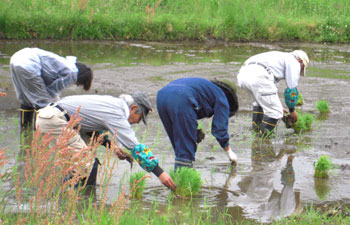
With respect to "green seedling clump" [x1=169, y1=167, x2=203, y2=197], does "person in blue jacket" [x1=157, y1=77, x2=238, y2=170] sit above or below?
above

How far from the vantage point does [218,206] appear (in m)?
5.09

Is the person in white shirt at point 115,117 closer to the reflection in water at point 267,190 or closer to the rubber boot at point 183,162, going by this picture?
the rubber boot at point 183,162

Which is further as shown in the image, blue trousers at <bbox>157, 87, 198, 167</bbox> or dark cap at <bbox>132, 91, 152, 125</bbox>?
blue trousers at <bbox>157, 87, 198, 167</bbox>

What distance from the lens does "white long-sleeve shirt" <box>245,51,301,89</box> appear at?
7473 millimetres

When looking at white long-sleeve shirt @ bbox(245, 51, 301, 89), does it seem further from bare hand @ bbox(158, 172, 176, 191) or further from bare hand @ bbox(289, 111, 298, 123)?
bare hand @ bbox(158, 172, 176, 191)

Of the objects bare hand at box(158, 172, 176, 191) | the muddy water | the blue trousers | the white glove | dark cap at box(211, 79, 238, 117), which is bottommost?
the muddy water

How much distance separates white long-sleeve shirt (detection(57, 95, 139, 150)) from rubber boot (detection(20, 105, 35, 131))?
210 centimetres

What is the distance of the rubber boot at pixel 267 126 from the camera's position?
293 inches

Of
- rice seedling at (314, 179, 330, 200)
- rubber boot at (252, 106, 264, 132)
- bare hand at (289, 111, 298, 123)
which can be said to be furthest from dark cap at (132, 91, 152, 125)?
bare hand at (289, 111, 298, 123)

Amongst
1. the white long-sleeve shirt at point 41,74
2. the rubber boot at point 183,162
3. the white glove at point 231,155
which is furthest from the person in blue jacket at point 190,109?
the white long-sleeve shirt at point 41,74

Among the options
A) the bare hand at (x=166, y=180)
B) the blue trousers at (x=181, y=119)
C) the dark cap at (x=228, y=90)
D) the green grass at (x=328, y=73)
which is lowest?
the green grass at (x=328, y=73)

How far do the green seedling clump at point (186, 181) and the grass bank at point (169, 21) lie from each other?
10815 millimetres

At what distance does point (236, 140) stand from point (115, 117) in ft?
9.88

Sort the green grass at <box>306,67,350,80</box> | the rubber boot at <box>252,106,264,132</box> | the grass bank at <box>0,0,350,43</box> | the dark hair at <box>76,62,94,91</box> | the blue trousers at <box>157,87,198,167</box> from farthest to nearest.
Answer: the grass bank at <box>0,0,350,43</box>, the green grass at <box>306,67,350,80</box>, the rubber boot at <box>252,106,264,132</box>, the dark hair at <box>76,62,94,91</box>, the blue trousers at <box>157,87,198,167</box>
